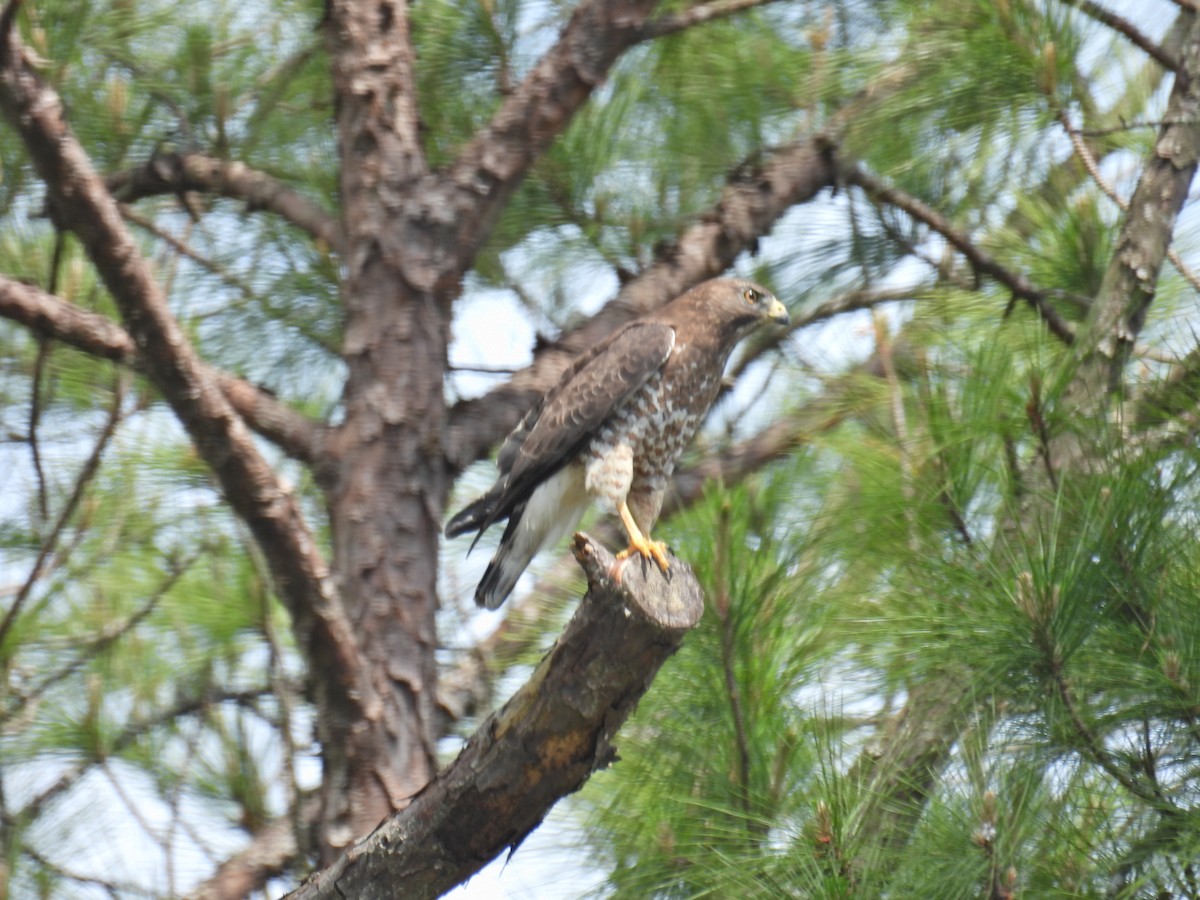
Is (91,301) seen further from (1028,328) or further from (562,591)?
(1028,328)

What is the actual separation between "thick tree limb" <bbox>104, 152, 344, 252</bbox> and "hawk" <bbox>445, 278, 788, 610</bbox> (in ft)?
3.05

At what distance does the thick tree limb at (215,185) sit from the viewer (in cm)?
409

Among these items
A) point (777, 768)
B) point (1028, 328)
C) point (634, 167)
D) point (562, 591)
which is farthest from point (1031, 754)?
point (634, 167)

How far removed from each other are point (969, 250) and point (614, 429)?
1.13m

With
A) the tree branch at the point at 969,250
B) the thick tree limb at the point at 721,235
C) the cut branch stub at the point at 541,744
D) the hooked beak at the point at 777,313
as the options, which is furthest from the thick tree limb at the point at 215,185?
the cut branch stub at the point at 541,744

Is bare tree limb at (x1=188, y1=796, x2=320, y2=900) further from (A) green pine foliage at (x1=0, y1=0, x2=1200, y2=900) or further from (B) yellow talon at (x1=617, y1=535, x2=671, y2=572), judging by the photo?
(B) yellow talon at (x1=617, y1=535, x2=671, y2=572)

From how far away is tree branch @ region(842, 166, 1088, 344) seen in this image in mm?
3746

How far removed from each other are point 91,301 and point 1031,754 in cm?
274

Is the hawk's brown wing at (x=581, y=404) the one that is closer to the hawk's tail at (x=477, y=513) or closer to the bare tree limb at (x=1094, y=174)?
the hawk's tail at (x=477, y=513)

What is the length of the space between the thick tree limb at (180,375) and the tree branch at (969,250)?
178 centimetres

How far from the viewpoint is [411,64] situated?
13.3 feet

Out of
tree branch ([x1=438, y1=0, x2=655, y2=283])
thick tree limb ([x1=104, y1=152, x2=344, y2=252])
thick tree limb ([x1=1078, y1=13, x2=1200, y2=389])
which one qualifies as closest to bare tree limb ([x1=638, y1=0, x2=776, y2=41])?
tree branch ([x1=438, y1=0, x2=655, y2=283])

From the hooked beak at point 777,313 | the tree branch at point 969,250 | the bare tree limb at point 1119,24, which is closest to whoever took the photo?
the bare tree limb at point 1119,24

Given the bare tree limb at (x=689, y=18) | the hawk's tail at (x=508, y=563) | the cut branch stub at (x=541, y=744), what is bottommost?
the cut branch stub at (x=541, y=744)
